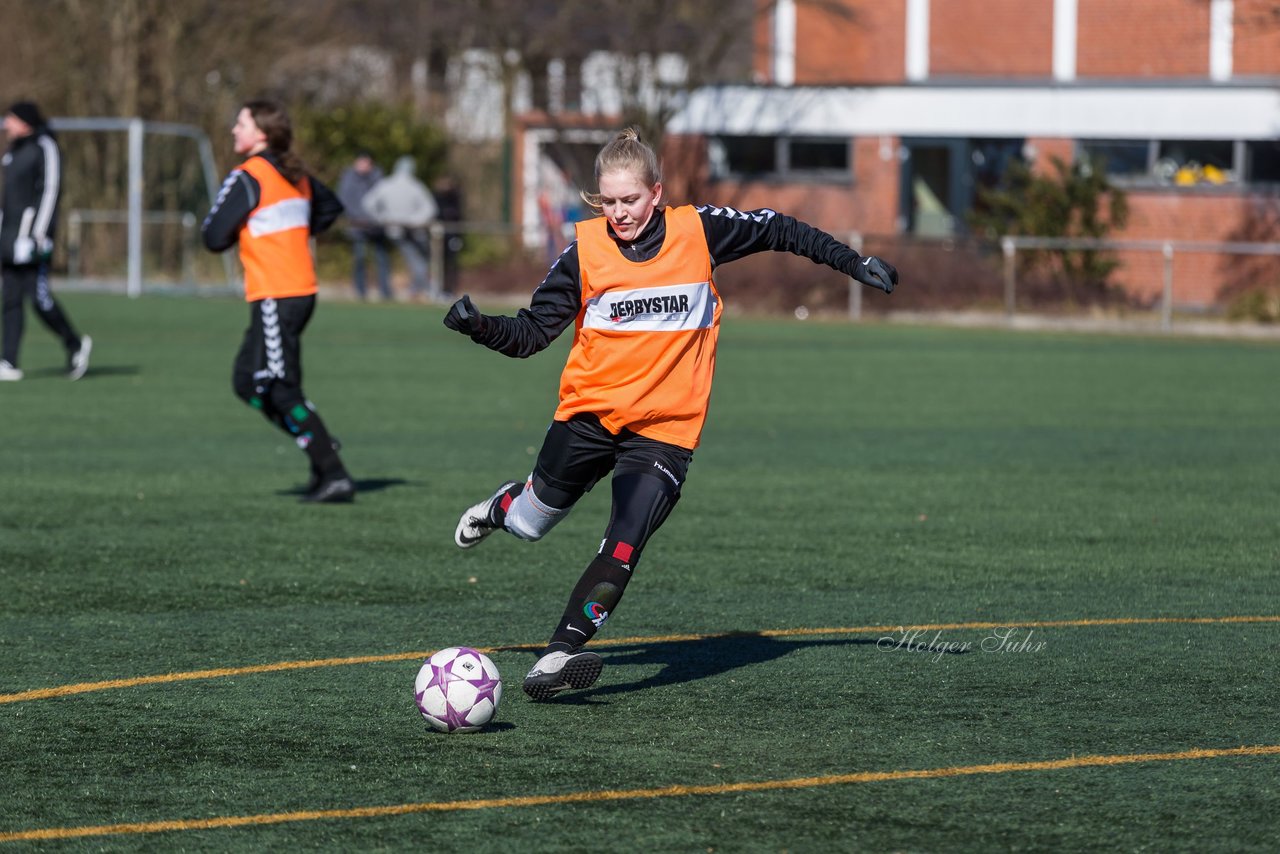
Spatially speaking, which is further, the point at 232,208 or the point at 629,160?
the point at 232,208

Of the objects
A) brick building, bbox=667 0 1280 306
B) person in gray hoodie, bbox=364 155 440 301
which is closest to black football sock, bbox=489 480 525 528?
brick building, bbox=667 0 1280 306

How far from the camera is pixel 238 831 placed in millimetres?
5012

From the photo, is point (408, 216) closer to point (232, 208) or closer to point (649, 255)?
point (232, 208)

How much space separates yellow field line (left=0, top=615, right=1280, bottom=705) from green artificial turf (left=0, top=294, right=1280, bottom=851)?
0.11ft

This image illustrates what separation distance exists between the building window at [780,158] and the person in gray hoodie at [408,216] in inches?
294

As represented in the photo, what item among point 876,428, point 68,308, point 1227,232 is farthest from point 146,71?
point 876,428

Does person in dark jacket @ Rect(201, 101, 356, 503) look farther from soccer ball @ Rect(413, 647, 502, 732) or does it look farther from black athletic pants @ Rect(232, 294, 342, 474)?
soccer ball @ Rect(413, 647, 502, 732)

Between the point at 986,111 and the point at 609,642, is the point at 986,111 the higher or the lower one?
the higher one

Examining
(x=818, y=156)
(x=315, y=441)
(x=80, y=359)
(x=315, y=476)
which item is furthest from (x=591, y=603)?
(x=818, y=156)

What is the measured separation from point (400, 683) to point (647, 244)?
169 cm

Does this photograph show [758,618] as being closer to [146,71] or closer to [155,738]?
[155,738]

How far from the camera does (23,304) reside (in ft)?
56.7

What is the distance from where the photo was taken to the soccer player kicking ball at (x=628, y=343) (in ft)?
21.2

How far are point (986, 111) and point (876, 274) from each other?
29584 millimetres
